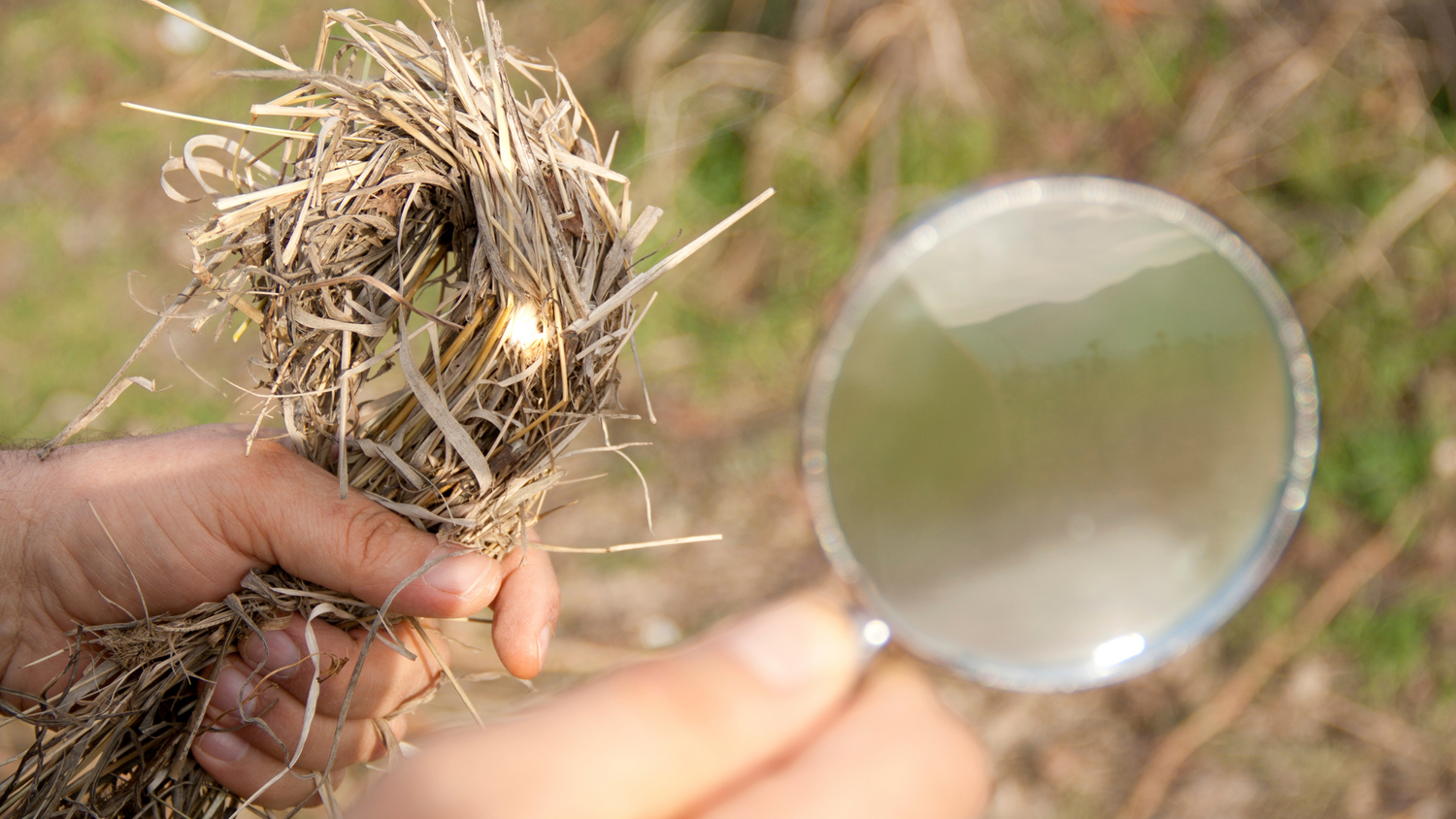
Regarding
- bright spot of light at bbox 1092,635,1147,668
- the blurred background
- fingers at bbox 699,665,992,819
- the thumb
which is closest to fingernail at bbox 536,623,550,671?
the thumb

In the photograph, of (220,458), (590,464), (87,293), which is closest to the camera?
(220,458)

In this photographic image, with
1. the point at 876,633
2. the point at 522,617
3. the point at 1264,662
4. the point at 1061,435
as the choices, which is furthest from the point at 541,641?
the point at 1264,662

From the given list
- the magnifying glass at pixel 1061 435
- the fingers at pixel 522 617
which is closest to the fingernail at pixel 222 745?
the fingers at pixel 522 617

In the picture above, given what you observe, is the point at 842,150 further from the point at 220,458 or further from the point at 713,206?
the point at 220,458

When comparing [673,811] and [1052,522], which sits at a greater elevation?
[673,811]

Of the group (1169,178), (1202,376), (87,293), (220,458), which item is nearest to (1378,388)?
(1169,178)

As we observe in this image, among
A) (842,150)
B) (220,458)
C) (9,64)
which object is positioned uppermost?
(9,64)

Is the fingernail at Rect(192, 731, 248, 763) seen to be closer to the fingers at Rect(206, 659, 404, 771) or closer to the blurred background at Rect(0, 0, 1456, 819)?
the fingers at Rect(206, 659, 404, 771)

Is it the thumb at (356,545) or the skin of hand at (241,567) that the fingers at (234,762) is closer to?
the skin of hand at (241,567)
